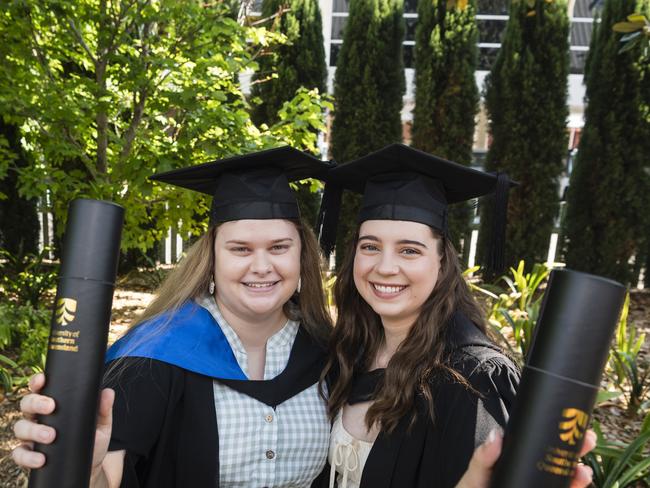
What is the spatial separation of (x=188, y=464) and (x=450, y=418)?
0.87 metres

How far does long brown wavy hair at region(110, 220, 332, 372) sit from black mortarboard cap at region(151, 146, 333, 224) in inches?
4.0

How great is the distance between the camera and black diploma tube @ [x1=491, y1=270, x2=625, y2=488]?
35.9 inches

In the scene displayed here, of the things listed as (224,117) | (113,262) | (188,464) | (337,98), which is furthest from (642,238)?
(113,262)

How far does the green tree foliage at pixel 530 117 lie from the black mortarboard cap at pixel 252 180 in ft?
17.9

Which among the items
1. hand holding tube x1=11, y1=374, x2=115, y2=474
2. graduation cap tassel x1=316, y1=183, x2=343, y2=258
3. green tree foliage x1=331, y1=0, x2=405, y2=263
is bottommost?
hand holding tube x1=11, y1=374, x2=115, y2=474

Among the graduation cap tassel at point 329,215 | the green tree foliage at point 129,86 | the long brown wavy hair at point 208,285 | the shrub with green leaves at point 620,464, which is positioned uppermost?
the green tree foliage at point 129,86

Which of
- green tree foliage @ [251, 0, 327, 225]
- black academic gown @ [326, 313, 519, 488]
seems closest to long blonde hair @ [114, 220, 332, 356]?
black academic gown @ [326, 313, 519, 488]

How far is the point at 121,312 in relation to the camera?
591cm

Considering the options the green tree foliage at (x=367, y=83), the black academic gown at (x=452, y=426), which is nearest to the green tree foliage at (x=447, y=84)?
the green tree foliage at (x=367, y=83)

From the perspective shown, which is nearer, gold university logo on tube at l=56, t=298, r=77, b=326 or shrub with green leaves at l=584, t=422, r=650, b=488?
gold university logo on tube at l=56, t=298, r=77, b=326

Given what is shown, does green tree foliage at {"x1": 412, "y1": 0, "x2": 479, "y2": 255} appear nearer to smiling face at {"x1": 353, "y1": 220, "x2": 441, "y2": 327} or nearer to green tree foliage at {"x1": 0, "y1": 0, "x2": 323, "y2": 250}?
green tree foliage at {"x1": 0, "y1": 0, "x2": 323, "y2": 250}

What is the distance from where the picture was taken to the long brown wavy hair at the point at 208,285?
6.97 ft

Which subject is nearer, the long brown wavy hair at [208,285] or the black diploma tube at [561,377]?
the black diploma tube at [561,377]

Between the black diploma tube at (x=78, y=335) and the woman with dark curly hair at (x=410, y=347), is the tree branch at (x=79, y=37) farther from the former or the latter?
the black diploma tube at (x=78, y=335)
